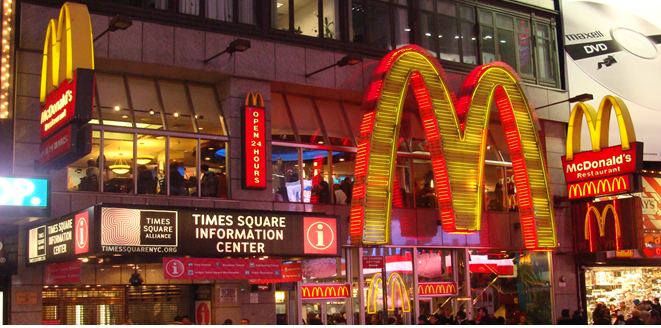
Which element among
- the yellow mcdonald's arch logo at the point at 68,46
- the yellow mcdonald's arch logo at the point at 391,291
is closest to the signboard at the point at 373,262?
the yellow mcdonald's arch logo at the point at 391,291

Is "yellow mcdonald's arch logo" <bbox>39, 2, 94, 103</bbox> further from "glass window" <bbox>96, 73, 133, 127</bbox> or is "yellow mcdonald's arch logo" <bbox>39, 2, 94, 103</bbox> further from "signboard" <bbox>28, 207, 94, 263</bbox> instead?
"signboard" <bbox>28, 207, 94, 263</bbox>

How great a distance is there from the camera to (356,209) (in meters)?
20.6

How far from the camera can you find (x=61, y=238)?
52.0 feet

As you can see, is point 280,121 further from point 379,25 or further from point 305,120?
point 379,25

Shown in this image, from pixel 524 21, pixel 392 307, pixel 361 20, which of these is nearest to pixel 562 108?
pixel 524 21

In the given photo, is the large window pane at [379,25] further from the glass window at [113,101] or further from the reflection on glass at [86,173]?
the reflection on glass at [86,173]

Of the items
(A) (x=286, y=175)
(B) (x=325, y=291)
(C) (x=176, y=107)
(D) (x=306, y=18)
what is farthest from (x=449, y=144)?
(C) (x=176, y=107)

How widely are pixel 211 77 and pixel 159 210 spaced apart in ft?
20.8

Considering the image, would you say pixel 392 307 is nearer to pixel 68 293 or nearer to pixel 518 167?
pixel 518 167

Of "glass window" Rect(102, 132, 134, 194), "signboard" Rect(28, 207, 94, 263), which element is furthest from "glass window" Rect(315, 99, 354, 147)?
"signboard" Rect(28, 207, 94, 263)

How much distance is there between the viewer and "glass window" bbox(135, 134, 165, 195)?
1934cm

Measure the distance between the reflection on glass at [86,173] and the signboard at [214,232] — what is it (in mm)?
3734

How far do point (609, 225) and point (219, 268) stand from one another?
14848mm

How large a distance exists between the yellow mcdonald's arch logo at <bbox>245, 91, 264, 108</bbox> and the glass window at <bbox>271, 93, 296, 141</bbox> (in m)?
1.42
